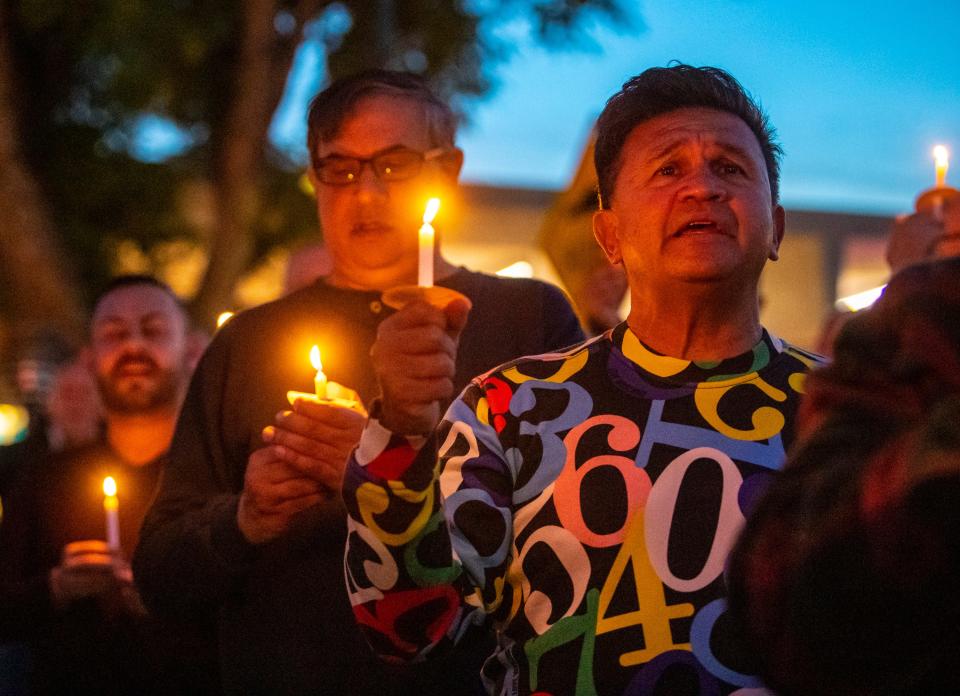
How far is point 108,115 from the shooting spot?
739 inches

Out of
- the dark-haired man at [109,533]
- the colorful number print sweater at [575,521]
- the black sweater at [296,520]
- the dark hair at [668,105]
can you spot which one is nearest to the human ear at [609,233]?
the dark hair at [668,105]

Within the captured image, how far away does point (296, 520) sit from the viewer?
2838 mm

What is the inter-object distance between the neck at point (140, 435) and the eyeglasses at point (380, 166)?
1.89m

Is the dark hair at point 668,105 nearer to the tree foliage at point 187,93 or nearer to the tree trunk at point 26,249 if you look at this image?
the tree foliage at point 187,93

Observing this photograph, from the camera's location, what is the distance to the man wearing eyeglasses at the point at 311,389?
2.79 meters

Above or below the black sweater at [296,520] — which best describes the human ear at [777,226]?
above

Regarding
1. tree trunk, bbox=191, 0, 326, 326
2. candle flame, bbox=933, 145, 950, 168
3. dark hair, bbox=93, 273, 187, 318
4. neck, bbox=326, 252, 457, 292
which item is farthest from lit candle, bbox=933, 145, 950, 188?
tree trunk, bbox=191, 0, 326, 326

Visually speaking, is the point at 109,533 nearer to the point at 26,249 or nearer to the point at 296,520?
the point at 296,520

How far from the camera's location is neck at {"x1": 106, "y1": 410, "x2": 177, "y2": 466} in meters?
4.73

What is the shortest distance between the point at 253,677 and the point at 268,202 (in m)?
18.5

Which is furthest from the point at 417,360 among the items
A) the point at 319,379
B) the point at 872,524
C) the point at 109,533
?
the point at 109,533

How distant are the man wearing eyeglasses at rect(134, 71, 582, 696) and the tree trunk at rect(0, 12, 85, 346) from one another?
9655 mm

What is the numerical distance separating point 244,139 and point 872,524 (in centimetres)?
1209

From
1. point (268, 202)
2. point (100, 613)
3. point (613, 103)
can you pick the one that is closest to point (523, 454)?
point (613, 103)
